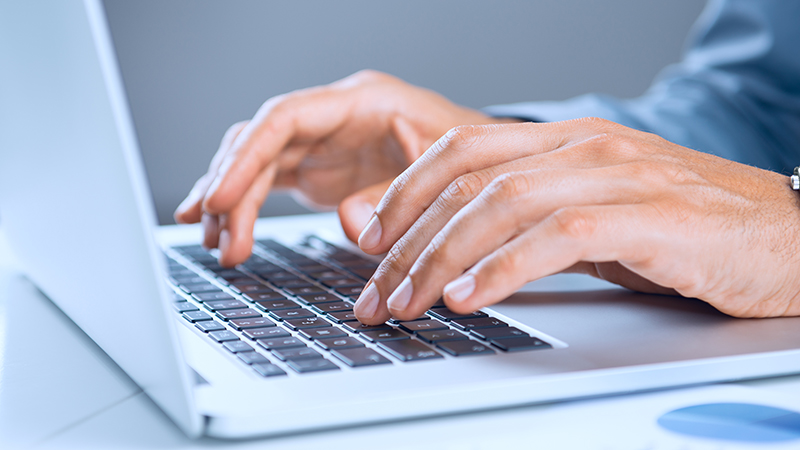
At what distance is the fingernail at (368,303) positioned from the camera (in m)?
0.48

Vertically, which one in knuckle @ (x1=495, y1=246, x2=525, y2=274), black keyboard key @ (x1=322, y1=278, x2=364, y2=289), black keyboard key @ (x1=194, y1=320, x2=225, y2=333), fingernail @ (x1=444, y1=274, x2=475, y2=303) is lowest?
black keyboard key @ (x1=322, y1=278, x2=364, y2=289)

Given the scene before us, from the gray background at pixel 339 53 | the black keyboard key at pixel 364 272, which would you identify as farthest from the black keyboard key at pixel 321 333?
the gray background at pixel 339 53

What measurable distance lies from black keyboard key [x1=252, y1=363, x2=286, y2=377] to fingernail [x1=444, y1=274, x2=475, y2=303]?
0.12 metres

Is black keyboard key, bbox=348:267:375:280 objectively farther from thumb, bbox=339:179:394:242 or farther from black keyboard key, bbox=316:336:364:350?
black keyboard key, bbox=316:336:364:350

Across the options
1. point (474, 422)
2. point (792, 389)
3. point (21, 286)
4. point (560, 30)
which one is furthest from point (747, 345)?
point (560, 30)

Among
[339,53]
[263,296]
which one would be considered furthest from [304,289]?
[339,53]

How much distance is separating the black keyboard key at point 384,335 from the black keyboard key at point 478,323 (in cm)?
5

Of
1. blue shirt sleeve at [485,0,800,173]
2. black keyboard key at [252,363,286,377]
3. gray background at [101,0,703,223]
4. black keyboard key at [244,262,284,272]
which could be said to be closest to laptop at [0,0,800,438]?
black keyboard key at [252,363,286,377]

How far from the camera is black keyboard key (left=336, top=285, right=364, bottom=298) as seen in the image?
60 centimetres

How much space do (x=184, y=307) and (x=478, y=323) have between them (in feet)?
0.80

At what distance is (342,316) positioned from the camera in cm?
51

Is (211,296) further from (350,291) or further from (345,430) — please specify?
(345,430)

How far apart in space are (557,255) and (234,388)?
8.8 inches

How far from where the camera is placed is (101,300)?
1.36 feet
